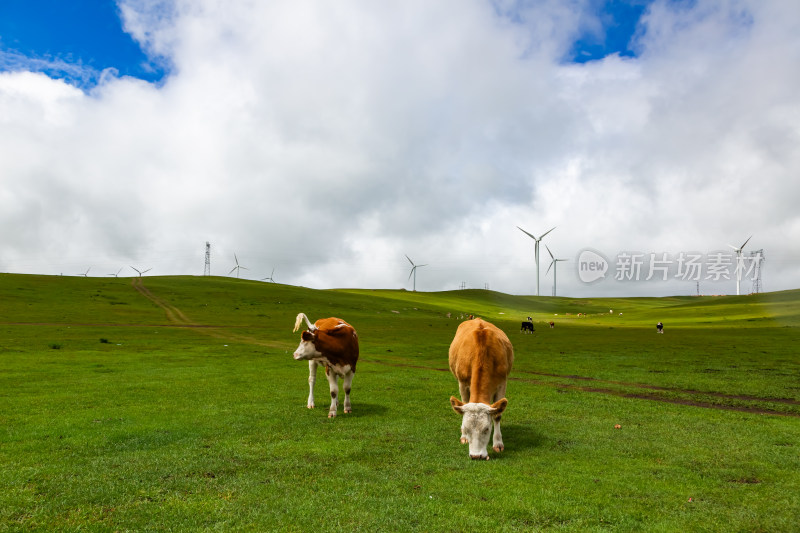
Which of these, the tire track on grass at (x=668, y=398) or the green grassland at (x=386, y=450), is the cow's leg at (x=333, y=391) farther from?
the tire track on grass at (x=668, y=398)

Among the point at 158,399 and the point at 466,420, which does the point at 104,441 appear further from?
the point at 466,420

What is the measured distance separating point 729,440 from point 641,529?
748cm

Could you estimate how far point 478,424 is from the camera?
10922mm

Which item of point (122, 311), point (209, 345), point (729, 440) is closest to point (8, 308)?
point (122, 311)

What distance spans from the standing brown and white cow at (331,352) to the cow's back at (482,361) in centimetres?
478

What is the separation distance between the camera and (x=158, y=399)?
60.4 ft

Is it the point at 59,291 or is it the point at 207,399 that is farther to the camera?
the point at 59,291

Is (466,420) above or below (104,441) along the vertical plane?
above

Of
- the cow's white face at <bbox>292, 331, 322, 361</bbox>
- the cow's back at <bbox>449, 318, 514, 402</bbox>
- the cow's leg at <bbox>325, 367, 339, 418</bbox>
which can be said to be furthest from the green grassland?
the cow's white face at <bbox>292, 331, 322, 361</bbox>

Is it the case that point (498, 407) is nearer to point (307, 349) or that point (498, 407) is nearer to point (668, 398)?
point (307, 349)

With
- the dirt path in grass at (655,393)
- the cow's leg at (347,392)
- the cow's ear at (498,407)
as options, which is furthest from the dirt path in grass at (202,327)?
the cow's ear at (498,407)

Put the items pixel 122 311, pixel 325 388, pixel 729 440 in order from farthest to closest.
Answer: pixel 122 311, pixel 325 388, pixel 729 440

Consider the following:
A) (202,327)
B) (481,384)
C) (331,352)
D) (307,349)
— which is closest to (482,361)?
Answer: (481,384)

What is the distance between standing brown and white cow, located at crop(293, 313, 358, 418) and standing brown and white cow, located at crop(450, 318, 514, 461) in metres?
4.71
